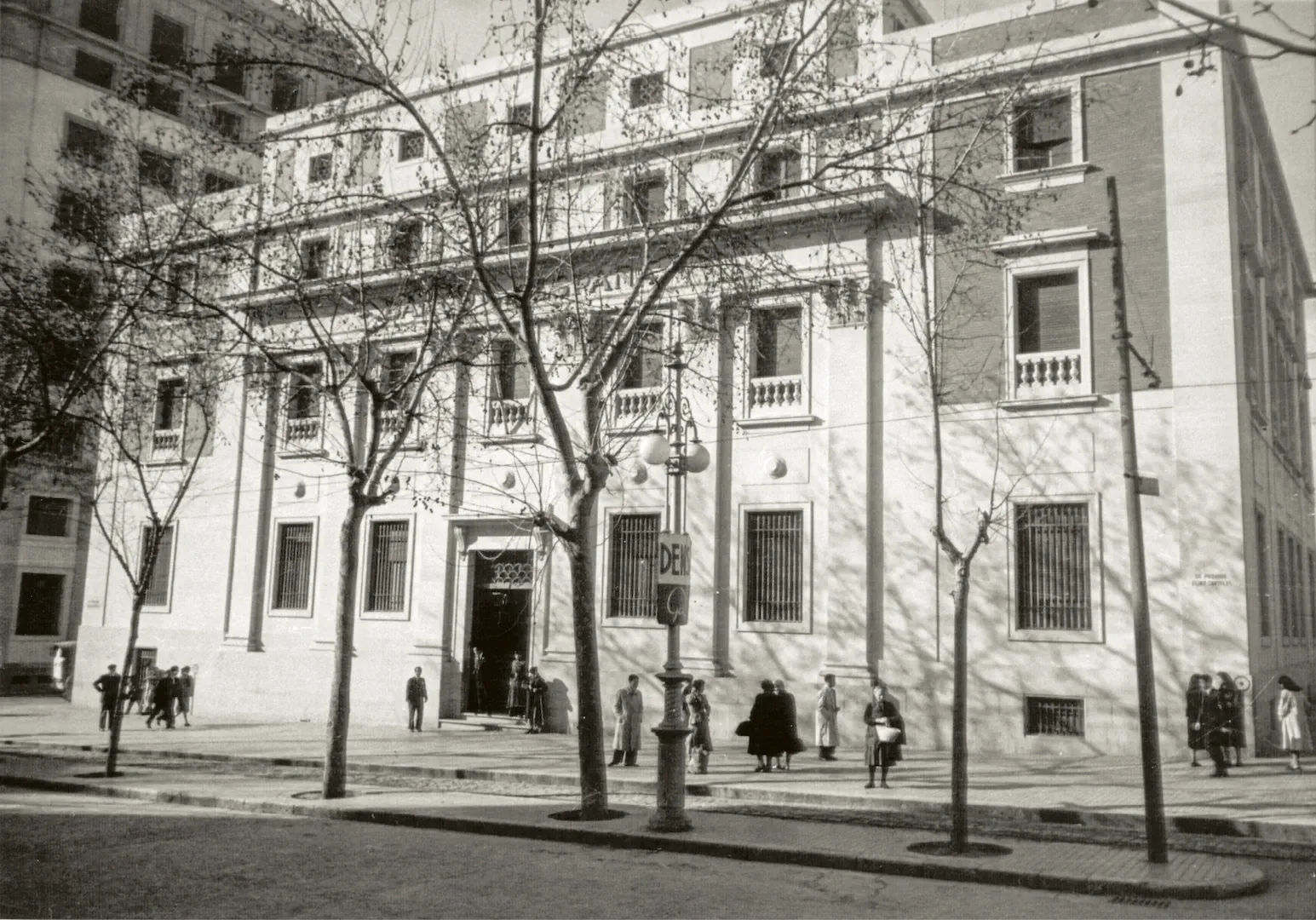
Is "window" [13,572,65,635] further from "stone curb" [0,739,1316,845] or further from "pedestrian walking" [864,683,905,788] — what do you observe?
"pedestrian walking" [864,683,905,788]

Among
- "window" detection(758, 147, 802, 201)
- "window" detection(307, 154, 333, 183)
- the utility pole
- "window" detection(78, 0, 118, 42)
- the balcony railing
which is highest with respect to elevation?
"window" detection(78, 0, 118, 42)

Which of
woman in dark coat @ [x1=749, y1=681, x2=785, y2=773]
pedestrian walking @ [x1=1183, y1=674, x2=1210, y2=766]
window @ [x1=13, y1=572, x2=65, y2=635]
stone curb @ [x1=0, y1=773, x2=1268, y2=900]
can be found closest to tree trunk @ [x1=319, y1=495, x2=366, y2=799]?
stone curb @ [x1=0, y1=773, x2=1268, y2=900]

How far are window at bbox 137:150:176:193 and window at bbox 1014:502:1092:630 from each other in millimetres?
14246

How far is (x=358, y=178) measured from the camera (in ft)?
79.1

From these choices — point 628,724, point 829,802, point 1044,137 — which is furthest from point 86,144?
point 1044,137

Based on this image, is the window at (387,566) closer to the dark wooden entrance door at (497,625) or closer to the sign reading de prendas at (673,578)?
the dark wooden entrance door at (497,625)

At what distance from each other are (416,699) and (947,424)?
11.7 metres

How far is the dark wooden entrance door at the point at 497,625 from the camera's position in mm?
23641

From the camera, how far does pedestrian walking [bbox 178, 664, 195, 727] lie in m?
24.2

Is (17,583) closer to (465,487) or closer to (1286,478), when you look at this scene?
(465,487)

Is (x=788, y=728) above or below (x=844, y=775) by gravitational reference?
above

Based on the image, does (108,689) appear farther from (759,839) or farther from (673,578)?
(759,839)

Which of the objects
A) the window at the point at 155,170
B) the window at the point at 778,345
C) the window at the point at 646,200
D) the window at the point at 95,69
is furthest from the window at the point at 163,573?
the window at the point at 778,345

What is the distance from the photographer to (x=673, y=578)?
11.5 m
